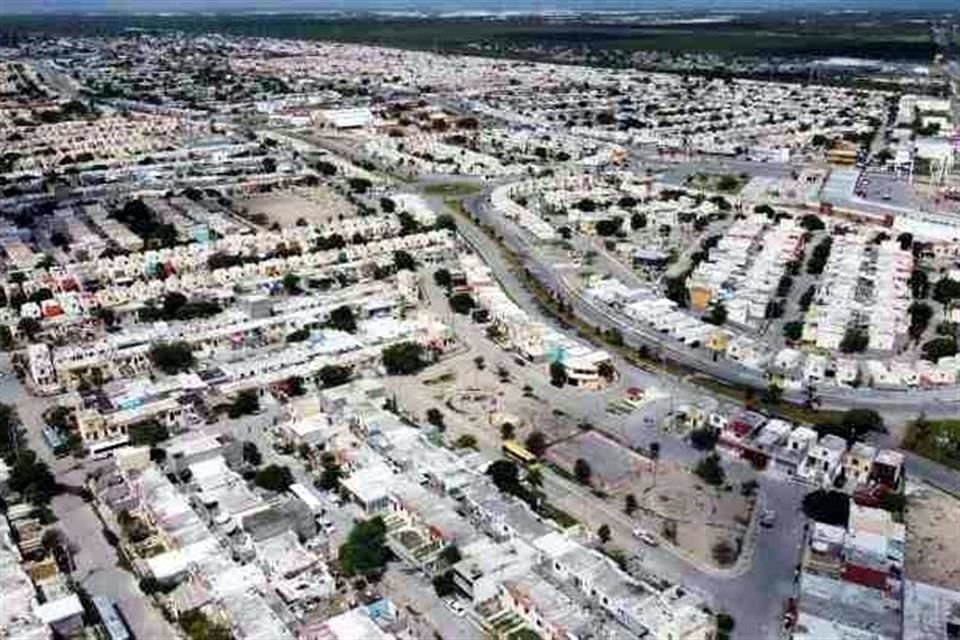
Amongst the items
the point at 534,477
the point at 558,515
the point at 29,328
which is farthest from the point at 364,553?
the point at 29,328

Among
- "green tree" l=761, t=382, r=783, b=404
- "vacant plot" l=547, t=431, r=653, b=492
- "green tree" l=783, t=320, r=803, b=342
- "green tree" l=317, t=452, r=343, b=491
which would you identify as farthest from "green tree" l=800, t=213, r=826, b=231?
"green tree" l=317, t=452, r=343, b=491

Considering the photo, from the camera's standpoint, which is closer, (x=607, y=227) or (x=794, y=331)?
(x=794, y=331)

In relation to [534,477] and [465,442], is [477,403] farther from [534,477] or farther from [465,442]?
[534,477]

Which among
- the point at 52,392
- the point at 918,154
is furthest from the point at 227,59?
the point at 52,392

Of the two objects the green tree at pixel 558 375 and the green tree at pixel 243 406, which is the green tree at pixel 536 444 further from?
the green tree at pixel 243 406

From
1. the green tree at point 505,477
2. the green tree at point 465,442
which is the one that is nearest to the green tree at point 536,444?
the green tree at point 465,442

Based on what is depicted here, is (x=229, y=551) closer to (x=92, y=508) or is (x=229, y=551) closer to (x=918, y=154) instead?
(x=92, y=508)

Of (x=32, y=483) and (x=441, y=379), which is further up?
(x=32, y=483)
